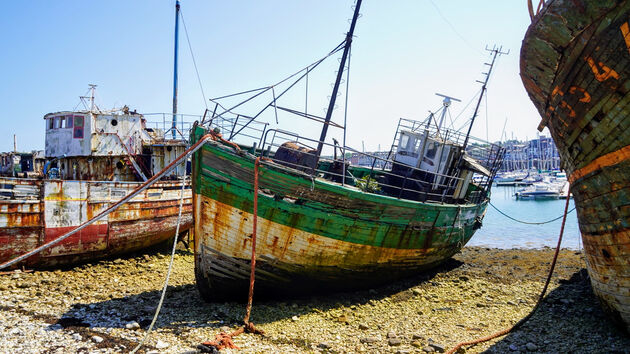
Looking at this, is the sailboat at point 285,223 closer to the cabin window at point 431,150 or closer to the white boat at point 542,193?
the cabin window at point 431,150

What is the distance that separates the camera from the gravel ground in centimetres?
689

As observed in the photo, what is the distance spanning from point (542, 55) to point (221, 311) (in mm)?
8146

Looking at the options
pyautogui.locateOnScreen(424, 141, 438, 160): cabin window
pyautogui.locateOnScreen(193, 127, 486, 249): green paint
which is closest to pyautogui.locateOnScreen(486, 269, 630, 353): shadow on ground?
pyautogui.locateOnScreen(193, 127, 486, 249): green paint

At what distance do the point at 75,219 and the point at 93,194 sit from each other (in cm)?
91

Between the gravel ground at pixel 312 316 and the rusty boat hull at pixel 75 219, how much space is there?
69 centimetres

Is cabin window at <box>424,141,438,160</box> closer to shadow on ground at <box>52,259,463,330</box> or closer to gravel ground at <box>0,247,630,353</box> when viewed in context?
gravel ground at <box>0,247,630,353</box>

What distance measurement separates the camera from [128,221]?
12945mm

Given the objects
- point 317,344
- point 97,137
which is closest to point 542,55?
point 317,344

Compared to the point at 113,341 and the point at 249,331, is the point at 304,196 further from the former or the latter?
the point at 113,341

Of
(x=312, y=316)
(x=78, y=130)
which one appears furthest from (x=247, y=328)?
(x=78, y=130)

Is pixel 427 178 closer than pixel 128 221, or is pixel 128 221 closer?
pixel 427 178

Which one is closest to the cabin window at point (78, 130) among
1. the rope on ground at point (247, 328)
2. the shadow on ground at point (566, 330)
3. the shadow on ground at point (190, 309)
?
the shadow on ground at point (190, 309)

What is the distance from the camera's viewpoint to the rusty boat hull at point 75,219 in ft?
35.7

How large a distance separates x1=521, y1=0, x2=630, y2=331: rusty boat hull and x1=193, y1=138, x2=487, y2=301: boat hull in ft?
12.3
